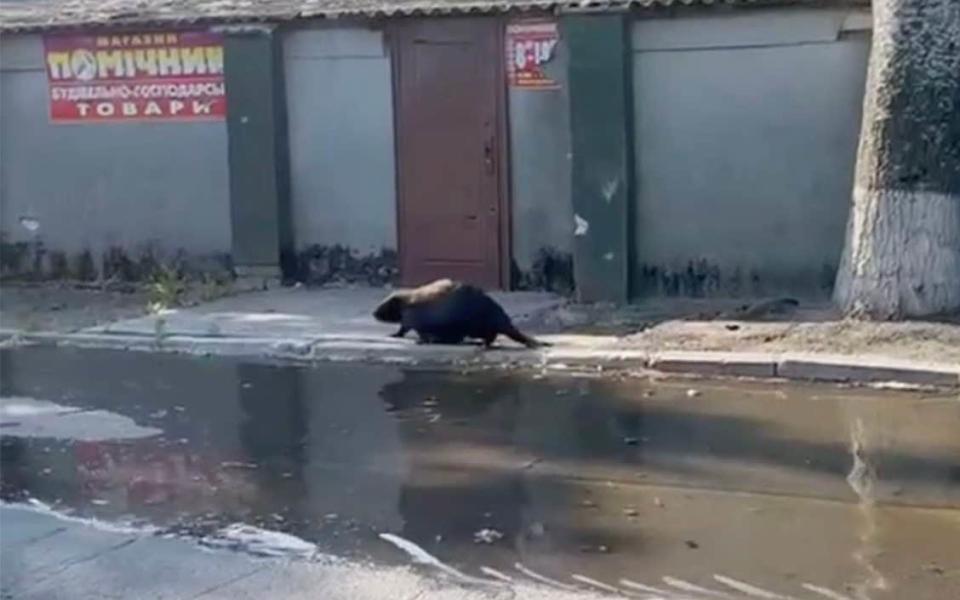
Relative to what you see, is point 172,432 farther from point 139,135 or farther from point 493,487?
point 139,135

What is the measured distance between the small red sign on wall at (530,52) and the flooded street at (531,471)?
154 inches

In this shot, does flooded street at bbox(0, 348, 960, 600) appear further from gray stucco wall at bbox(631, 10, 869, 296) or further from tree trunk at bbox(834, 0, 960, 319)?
gray stucco wall at bbox(631, 10, 869, 296)

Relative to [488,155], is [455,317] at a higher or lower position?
lower

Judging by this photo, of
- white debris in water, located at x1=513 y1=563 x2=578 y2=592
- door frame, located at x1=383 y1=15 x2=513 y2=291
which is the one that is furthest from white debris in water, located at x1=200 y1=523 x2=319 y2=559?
door frame, located at x1=383 y1=15 x2=513 y2=291

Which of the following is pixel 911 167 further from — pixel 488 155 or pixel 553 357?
pixel 488 155

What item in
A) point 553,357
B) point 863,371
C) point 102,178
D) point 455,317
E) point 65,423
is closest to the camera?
point 65,423

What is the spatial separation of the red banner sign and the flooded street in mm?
5076

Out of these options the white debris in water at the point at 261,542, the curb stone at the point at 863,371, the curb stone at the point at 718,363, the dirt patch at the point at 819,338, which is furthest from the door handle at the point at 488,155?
the white debris in water at the point at 261,542

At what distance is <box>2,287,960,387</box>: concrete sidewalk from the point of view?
41.4 ft

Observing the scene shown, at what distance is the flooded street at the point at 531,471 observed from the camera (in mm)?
8117

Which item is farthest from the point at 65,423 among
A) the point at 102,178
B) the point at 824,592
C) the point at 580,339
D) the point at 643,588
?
the point at 102,178

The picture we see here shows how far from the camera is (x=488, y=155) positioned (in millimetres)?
16906

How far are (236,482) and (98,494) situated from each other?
2.39 ft

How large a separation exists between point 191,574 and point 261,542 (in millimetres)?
619
